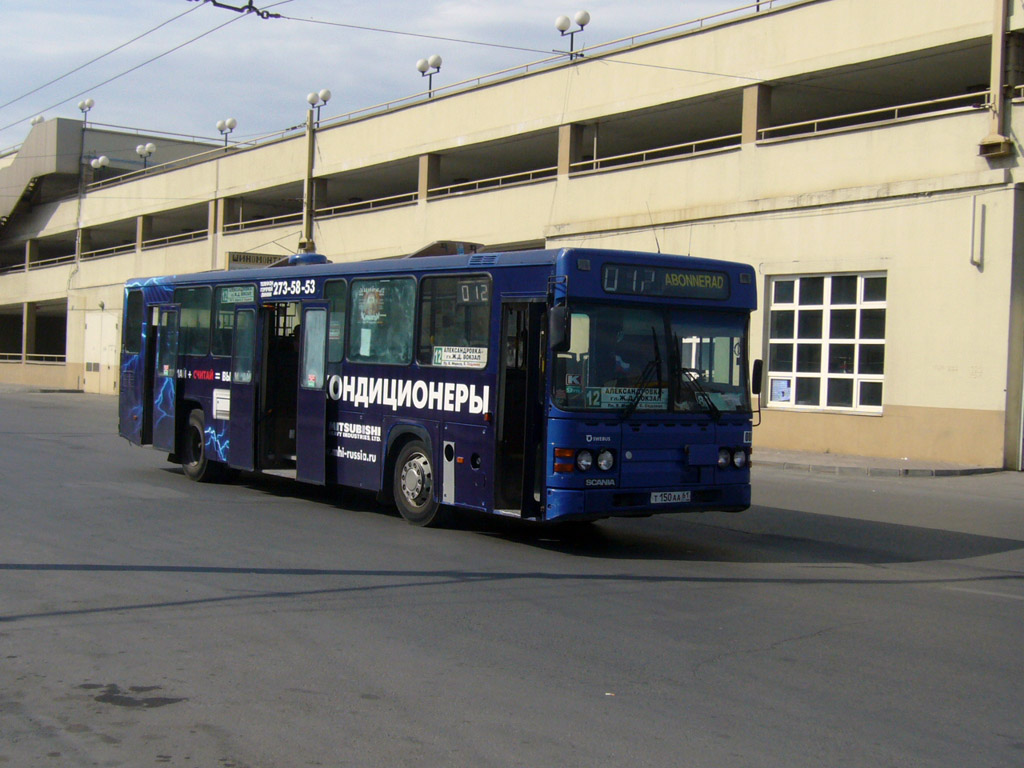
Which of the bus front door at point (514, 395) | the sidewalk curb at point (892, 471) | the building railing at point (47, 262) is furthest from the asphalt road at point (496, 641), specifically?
the building railing at point (47, 262)

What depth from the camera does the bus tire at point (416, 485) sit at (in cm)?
1177

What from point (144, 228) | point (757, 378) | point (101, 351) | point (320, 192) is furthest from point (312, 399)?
point (144, 228)

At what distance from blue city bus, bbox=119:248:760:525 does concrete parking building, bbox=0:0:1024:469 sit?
34.6 feet

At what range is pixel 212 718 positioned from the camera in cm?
535

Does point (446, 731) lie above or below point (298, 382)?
below

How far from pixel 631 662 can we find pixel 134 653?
9.50 feet

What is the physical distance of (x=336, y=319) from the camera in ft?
43.5

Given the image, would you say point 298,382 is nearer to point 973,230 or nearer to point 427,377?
point 427,377

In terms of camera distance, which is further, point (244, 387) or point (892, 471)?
point (892, 471)

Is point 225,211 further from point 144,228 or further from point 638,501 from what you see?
point 638,501

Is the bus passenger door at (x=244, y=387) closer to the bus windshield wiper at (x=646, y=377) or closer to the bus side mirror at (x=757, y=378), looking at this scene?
the bus windshield wiper at (x=646, y=377)

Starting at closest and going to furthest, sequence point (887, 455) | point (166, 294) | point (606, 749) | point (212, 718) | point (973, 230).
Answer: point (606, 749) → point (212, 718) → point (166, 294) → point (973, 230) → point (887, 455)

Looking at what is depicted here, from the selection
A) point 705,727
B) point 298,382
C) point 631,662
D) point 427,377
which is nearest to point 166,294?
point 298,382

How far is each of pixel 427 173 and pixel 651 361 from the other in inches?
957
